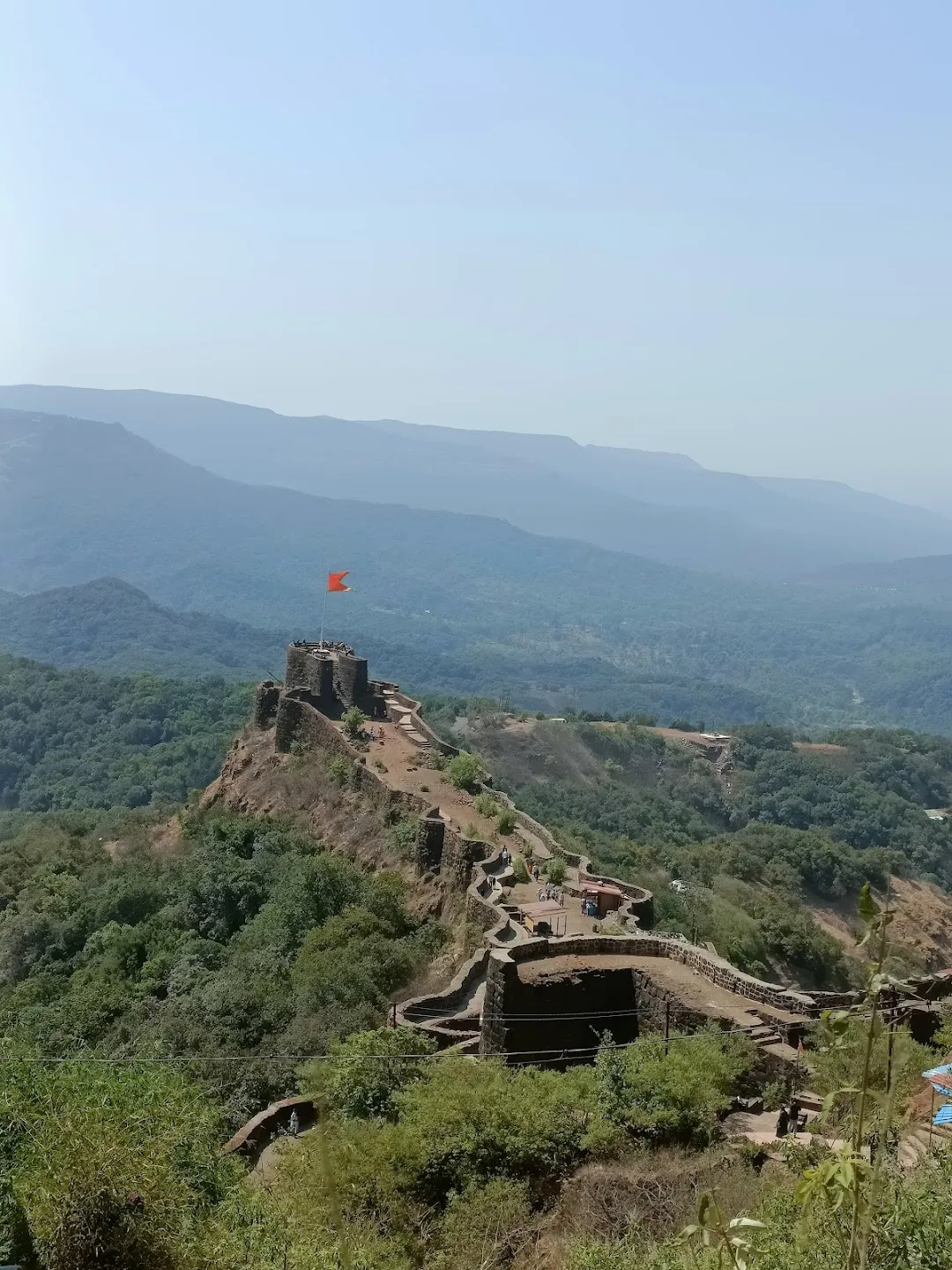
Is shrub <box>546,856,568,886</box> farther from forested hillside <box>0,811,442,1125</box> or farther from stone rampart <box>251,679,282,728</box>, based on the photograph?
stone rampart <box>251,679,282,728</box>

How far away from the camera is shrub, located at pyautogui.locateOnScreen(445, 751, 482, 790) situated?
35094 mm

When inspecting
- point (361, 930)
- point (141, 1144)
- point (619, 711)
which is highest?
point (141, 1144)

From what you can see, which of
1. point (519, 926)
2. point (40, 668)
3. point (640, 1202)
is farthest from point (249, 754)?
point (40, 668)

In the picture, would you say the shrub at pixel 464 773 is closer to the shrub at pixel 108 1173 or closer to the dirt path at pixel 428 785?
the dirt path at pixel 428 785

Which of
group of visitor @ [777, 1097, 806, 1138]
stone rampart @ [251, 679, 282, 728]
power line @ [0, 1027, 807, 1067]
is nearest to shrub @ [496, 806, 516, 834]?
power line @ [0, 1027, 807, 1067]

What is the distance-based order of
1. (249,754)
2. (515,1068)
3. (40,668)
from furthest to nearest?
(40,668) < (249,754) < (515,1068)

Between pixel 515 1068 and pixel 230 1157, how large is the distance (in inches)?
167

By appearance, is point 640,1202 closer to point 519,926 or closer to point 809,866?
point 519,926

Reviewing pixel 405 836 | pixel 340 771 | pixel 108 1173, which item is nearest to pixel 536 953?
pixel 108 1173

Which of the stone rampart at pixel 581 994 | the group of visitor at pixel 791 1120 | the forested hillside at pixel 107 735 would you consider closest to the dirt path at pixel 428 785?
the stone rampart at pixel 581 994

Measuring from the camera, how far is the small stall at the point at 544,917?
22077 millimetres

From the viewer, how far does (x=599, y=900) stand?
24812mm

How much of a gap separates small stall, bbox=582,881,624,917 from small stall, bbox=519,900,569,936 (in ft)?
2.31

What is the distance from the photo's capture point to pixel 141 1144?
12086 millimetres
